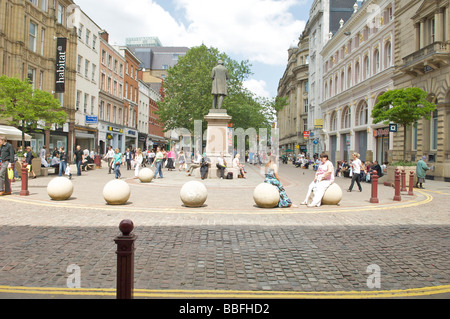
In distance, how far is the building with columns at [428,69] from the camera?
78.2 ft

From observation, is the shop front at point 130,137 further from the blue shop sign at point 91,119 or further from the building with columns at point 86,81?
the blue shop sign at point 91,119

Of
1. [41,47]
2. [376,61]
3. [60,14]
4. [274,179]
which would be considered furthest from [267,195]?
[60,14]

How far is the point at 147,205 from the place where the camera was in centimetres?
1109

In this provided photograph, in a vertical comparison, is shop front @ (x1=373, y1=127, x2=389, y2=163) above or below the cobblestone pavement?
above

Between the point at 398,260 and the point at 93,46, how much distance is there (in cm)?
4411

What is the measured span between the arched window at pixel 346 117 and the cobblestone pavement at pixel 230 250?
3433 centimetres

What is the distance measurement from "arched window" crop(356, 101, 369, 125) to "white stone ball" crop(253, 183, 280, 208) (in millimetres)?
30158

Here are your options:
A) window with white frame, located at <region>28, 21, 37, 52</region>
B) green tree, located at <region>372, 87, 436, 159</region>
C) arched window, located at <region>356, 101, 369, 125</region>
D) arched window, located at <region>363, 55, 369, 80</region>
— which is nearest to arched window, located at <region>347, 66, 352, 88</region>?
arched window, located at <region>356, 101, 369, 125</region>

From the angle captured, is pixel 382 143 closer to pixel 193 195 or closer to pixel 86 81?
pixel 193 195

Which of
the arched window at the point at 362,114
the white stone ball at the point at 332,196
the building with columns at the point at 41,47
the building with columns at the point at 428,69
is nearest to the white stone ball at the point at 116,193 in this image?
the white stone ball at the point at 332,196

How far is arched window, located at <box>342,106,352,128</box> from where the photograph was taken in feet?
143

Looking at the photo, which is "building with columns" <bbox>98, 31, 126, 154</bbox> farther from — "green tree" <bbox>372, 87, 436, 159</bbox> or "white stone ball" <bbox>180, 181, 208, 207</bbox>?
"white stone ball" <bbox>180, 181, 208, 207</bbox>

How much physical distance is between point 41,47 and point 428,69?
99.9 ft
